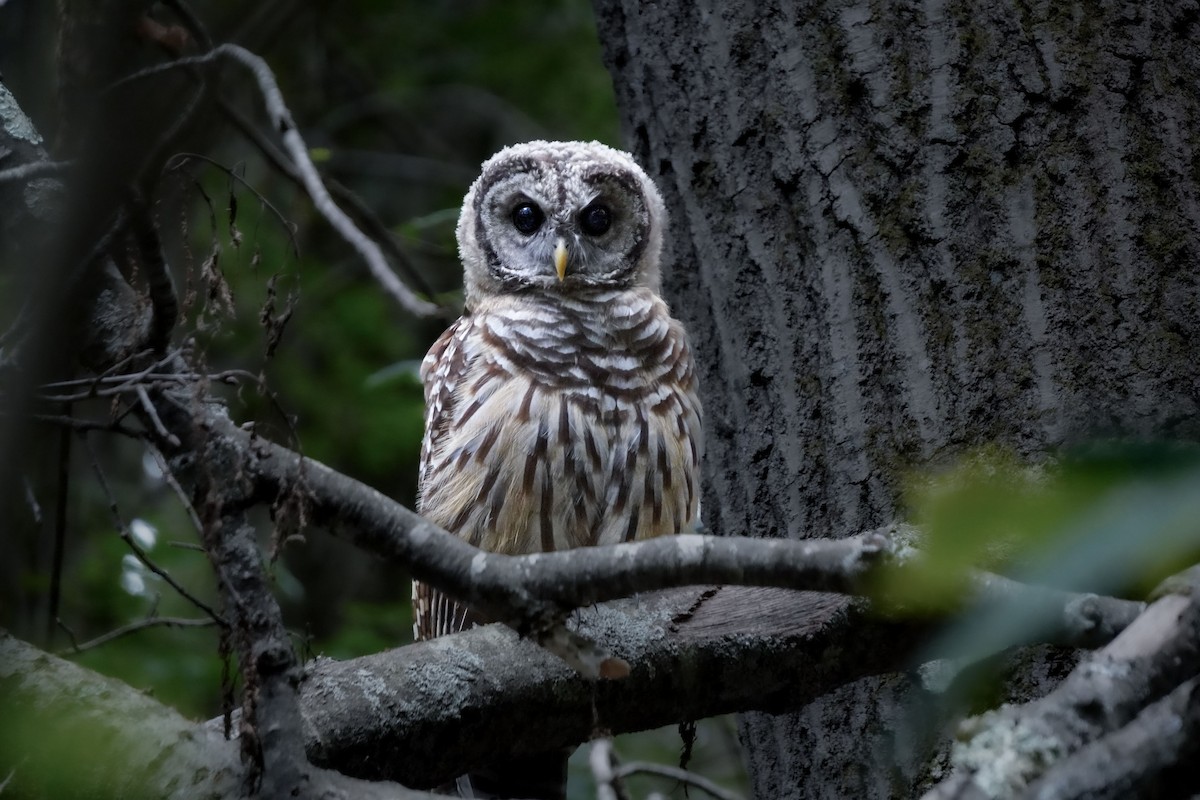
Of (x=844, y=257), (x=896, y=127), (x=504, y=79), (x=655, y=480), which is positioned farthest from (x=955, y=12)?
(x=504, y=79)

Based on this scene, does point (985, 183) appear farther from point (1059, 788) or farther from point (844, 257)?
point (1059, 788)

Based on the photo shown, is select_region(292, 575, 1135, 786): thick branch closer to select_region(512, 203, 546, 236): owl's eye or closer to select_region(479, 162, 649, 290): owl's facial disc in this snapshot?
select_region(479, 162, 649, 290): owl's facial disc

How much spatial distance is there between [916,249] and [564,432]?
1.13 metres

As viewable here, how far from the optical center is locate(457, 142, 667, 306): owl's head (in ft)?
12.5

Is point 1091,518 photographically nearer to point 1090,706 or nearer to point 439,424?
point 1090,706

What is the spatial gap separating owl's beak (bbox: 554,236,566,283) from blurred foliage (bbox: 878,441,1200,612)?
2942 mm

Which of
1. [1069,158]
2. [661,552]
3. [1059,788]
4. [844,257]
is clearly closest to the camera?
[1059,788]

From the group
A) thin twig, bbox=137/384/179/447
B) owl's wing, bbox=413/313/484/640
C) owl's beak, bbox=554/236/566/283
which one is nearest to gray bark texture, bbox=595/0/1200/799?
owl's beak, bbox=554/236/566/283

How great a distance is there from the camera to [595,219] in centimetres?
391

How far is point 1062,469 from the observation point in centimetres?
78

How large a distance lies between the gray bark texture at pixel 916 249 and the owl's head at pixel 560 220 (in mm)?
868

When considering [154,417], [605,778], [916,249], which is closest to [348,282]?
[916,249]

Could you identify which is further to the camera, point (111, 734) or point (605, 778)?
point (111, 734)

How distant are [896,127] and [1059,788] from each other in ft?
6.14
